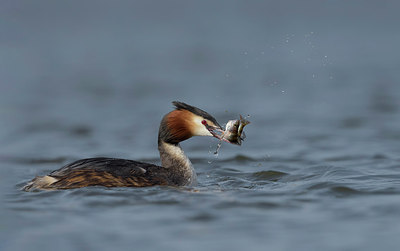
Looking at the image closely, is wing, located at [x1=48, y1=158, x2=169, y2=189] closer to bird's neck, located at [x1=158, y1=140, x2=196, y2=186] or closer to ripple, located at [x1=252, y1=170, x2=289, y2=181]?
bird's neck, located at [x1=158, y1=140, x2=196, y2=186]

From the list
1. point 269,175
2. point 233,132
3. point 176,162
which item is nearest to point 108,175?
point 176,162

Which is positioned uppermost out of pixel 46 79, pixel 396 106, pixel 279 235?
pixel 46 79

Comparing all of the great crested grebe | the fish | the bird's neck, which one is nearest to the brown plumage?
the great crested grebe

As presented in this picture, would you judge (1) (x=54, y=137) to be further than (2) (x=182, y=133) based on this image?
Yes

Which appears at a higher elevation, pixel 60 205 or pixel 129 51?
pixel 129 51

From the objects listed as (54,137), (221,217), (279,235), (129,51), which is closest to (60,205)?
(221,217)

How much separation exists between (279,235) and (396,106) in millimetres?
10178

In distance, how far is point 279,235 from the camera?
852cm

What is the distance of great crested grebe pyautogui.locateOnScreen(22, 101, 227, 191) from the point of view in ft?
34.4

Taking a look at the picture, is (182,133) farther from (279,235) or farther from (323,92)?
(323,92)

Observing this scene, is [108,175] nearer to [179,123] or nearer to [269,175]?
[179,123]

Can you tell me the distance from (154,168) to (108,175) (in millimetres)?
733

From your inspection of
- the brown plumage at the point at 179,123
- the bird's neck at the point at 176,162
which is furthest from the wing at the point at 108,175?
the brown plumage at the point at 179,123

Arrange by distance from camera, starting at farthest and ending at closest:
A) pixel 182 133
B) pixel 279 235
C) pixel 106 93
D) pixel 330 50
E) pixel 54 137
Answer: pixel 330 50 < pixel 106 93 < pixel 54 137 < pixel 182 133 < pixel 279 235
